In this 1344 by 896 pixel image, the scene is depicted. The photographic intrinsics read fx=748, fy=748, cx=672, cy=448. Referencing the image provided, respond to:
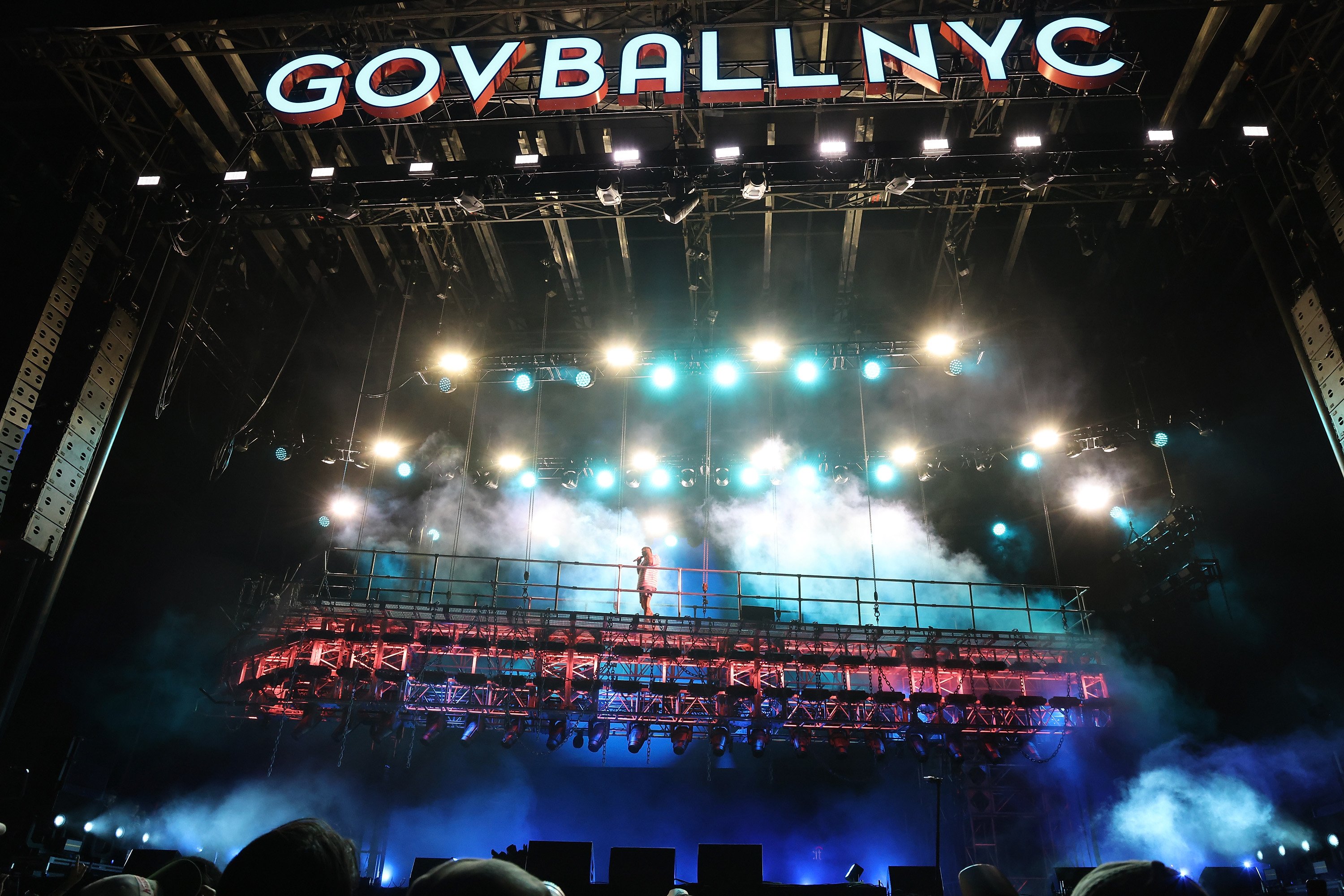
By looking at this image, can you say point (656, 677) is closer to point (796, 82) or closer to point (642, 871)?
point (642, 871)

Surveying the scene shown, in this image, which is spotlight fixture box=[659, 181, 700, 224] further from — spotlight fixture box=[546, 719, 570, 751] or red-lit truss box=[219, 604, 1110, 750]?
spotlight fixture box=[546, 719, 570, 751]

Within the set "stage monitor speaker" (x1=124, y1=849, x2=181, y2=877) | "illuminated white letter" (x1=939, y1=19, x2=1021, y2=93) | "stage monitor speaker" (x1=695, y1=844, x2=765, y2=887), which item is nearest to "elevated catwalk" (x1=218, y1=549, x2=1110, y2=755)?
"stage monitor speaker" (x1=124, y1=849, x2=181, y2=877)

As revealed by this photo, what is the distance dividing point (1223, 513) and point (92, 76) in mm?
17696

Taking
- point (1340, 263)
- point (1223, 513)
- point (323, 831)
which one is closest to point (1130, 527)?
point (1223, 513)

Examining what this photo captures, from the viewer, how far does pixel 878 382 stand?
18719mm

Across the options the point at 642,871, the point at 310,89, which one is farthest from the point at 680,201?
the point at 642,871

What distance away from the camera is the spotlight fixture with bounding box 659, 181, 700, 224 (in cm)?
905

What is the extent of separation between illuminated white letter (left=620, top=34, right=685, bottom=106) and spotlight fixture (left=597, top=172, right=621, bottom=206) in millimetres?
867

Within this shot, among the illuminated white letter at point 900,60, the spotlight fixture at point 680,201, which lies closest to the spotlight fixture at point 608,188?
Answer: the spotlight fixture at point 680,201

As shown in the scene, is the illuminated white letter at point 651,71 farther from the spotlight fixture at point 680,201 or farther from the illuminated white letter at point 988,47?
the illuminated white letter at point 988,47

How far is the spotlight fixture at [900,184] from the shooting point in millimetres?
8930

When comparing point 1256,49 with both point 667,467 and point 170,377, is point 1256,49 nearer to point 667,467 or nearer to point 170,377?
point 667,467

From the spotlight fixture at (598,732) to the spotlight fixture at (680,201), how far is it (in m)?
8.65

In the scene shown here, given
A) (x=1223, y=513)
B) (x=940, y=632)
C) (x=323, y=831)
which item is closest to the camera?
(x=323, y=831)
